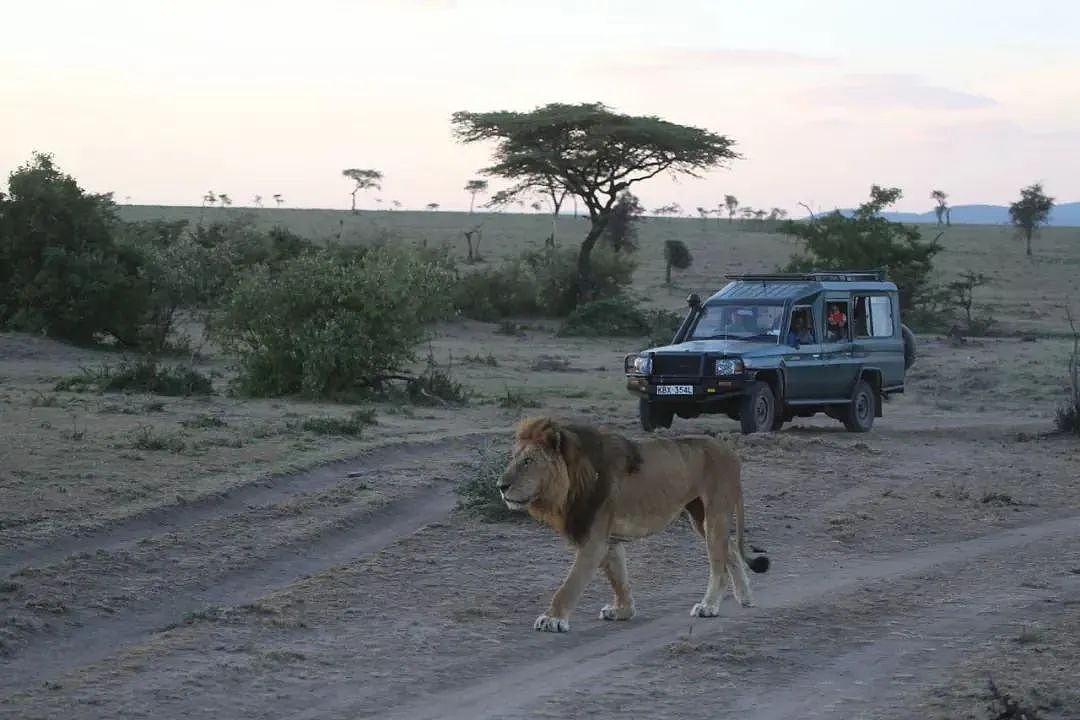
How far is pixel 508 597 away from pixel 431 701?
2329 mm

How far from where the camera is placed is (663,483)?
823cm

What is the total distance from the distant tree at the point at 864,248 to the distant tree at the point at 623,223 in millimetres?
16132

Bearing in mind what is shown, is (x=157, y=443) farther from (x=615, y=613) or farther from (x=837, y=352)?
(x=837, y=352)

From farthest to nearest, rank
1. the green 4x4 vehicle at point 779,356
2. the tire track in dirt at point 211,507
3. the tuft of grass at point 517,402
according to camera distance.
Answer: the tuft of grass at point 517,402 < the green 4x4 vehicle at point 779,356 < the tire track in dirt at point 211,507

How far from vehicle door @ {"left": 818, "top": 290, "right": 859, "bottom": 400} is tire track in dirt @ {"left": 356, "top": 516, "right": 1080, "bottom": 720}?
23.8 ft

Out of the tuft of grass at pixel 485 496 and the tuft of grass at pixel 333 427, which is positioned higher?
the tuft of grass at pixel 333 427

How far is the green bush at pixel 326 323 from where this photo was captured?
805 inches

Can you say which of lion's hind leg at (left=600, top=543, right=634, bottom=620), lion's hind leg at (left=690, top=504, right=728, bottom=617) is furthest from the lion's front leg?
lion's hind leg at (left=690, top=504, right=728, bottom=617)

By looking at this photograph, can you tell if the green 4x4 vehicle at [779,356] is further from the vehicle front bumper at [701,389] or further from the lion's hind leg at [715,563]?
the lion's hind leg at [715,563]

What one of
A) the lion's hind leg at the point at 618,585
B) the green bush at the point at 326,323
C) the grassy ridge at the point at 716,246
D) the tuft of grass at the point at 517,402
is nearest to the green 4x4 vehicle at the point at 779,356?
the tuft of grass at the point at 517,402

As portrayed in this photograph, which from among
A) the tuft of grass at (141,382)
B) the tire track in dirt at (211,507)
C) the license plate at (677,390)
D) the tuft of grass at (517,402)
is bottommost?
the tuft of grass at (517,402)

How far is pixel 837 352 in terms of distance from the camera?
18.6m

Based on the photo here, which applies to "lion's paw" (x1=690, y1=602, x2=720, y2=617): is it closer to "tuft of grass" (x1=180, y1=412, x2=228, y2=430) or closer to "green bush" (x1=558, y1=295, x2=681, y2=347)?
"tuft of grass" (x1=180, y1=412, x2=228, y2=430)

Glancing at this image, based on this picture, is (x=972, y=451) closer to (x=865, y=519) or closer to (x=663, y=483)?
(x=865, y=519)
